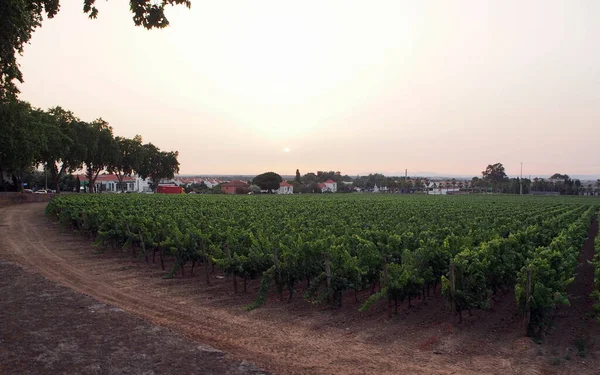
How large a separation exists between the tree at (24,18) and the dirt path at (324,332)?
6242mm

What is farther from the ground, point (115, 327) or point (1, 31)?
point (1, 31)

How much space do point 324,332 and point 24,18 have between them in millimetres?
10453

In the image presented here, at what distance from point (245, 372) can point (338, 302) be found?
5056 millimetres

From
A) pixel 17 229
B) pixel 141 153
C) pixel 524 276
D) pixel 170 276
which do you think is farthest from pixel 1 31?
pixel 141 153

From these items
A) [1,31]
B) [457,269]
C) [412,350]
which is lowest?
[412,350]

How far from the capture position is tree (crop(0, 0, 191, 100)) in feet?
31.6

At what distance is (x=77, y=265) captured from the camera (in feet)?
54.3

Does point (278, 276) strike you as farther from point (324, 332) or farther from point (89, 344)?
point (89, 344)

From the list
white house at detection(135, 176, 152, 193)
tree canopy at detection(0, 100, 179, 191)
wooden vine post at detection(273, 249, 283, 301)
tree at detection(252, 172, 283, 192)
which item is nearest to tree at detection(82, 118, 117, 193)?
tree canopy at detection(0, 100, 179, 191)

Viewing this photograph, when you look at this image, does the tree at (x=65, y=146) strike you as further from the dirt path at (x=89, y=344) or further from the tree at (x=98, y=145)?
the dirt path at (x=89, y=344)

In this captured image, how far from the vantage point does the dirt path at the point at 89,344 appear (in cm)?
651

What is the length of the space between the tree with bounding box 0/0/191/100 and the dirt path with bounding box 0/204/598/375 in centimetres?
624

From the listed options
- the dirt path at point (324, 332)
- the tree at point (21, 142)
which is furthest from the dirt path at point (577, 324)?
the tree at point (21, 142)

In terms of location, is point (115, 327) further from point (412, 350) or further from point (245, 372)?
point (412, 350)
